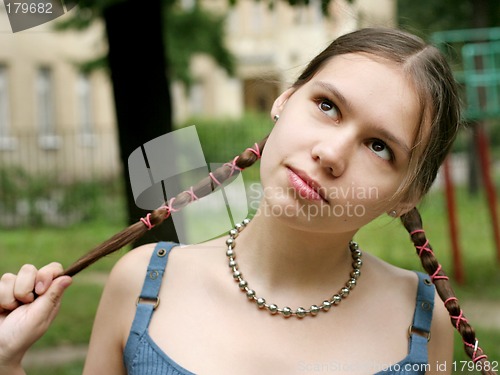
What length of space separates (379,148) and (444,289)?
1.31ft

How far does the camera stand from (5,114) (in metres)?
12.2

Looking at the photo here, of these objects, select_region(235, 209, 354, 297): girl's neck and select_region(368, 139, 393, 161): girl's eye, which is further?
select_region(235, 209, 354, 297): girl's neck

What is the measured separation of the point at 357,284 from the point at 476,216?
901 centimetres

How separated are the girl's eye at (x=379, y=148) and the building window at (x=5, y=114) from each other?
1083cm

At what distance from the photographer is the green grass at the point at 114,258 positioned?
15.7 feet

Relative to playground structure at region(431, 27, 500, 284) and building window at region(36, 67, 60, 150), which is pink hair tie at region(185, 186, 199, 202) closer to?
playground structure at region(431, 27, 500, 284)

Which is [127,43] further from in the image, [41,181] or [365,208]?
[41,181]

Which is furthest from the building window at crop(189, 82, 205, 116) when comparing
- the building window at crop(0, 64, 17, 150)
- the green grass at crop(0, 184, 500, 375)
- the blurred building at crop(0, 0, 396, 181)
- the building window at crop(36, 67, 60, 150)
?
the green grass at crop(0, 184, 500, 375)

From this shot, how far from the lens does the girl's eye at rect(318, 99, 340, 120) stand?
145 cm

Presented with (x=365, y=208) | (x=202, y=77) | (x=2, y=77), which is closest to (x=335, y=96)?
(x=365, y=208)

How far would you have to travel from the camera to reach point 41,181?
35.2ft

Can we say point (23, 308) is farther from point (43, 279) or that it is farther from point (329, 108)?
point (329, 108)
